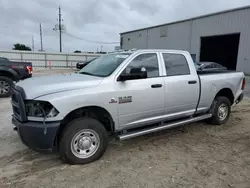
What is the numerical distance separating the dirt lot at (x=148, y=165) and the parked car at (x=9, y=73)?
167 inches

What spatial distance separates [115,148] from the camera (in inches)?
163

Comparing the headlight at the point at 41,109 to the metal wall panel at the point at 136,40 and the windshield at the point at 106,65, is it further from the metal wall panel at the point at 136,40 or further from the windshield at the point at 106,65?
the metal wall panel at the point at 136,40

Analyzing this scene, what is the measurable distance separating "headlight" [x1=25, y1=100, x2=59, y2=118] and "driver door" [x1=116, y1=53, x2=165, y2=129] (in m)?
1.09

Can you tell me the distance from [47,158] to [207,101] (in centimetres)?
369

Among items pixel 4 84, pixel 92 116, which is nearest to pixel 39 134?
pixel 92 116

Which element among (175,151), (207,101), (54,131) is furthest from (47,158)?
(207,101)

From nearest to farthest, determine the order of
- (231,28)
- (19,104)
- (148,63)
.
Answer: (19,104), (148,63), (231,28)

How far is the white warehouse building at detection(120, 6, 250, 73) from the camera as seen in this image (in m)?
21.4

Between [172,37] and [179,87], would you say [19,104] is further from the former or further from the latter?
[172,37]

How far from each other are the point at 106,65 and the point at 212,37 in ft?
82.6

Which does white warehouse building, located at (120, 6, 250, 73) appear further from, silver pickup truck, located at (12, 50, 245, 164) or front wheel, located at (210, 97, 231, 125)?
silver pickup truck, located at (12, 50, 245, 164)

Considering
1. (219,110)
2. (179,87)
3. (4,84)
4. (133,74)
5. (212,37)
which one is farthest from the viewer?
(212,37)

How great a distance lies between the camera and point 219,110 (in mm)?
5445

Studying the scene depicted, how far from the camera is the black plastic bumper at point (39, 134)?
10.0 feet
